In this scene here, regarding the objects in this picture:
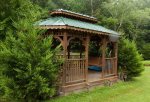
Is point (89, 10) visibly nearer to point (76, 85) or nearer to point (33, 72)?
point (76, 85)

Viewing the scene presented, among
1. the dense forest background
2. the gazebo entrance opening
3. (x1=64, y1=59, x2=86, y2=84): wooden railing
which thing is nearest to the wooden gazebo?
(x1=64, y1=59, x2=86, y2=84): wooden railing

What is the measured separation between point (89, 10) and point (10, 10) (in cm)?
2474

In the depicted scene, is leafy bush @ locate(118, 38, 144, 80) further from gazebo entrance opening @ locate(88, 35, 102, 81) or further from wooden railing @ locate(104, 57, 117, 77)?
gazebo entrance opening @ locate(88, 35, 102, 81)

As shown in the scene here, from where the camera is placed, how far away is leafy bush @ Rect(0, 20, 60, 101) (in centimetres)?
790

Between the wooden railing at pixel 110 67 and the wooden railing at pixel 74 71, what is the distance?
246cm

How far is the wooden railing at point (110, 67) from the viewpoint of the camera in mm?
12994

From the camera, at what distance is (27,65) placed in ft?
26.0

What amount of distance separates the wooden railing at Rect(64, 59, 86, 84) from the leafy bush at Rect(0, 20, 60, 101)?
1.54 m

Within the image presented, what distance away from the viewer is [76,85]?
408 inches

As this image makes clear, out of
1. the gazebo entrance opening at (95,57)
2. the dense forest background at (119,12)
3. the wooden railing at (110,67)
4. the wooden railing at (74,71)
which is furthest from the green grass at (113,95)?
the dense forest background at (119,12)

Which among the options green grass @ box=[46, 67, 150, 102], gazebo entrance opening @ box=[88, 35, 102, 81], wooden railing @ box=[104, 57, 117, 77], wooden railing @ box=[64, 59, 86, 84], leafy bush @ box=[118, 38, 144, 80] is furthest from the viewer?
gazebo entrance opening @ box=[88, 35, 102, 81]

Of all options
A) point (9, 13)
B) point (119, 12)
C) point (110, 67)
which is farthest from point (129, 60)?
point (119, 12)

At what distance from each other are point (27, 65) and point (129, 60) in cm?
831

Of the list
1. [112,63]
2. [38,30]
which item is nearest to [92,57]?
[112,63]
